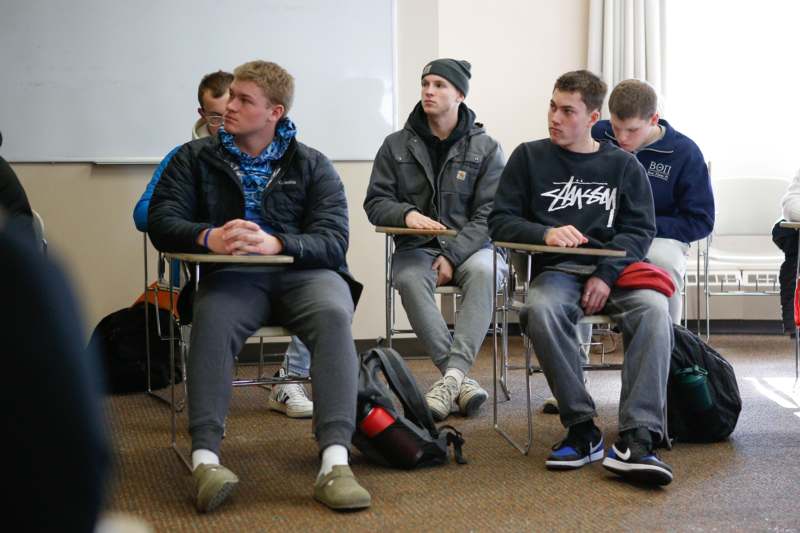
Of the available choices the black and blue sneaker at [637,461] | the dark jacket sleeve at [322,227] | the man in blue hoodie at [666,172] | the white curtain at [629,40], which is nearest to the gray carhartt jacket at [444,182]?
the man in blue hoodie at [666,172]

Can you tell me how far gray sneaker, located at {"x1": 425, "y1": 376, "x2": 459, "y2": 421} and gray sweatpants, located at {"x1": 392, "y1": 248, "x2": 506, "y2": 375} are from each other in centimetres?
7

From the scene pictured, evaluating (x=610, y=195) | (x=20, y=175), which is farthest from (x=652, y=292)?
(x=20, y=175)

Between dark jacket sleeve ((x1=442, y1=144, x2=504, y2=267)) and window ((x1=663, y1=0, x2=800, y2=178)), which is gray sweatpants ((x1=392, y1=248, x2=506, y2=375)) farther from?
window ((x1=663, y1=0, x2=800, y2=178))

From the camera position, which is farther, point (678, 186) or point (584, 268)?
point (678, 186)

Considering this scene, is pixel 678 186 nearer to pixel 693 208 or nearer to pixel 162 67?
pixel 693 208

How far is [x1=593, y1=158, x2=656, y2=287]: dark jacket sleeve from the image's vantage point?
288 centimetres

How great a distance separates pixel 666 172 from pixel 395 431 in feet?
4.47

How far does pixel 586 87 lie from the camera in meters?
2.99

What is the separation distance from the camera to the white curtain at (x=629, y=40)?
554 cm

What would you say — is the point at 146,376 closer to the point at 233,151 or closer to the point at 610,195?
the point at 233,151

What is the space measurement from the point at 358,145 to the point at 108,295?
1337 mm

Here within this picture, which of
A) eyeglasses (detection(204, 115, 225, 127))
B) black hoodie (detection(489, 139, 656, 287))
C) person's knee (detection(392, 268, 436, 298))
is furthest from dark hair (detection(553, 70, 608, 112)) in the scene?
eyeglasses (detection(204, 115, 225, 127))

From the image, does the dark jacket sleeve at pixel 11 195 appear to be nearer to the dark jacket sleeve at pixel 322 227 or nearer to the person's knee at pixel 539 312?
the dark jacket sleeve at pixel 322 227

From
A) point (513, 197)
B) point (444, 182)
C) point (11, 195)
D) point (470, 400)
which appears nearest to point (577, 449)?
point (470, 400)
